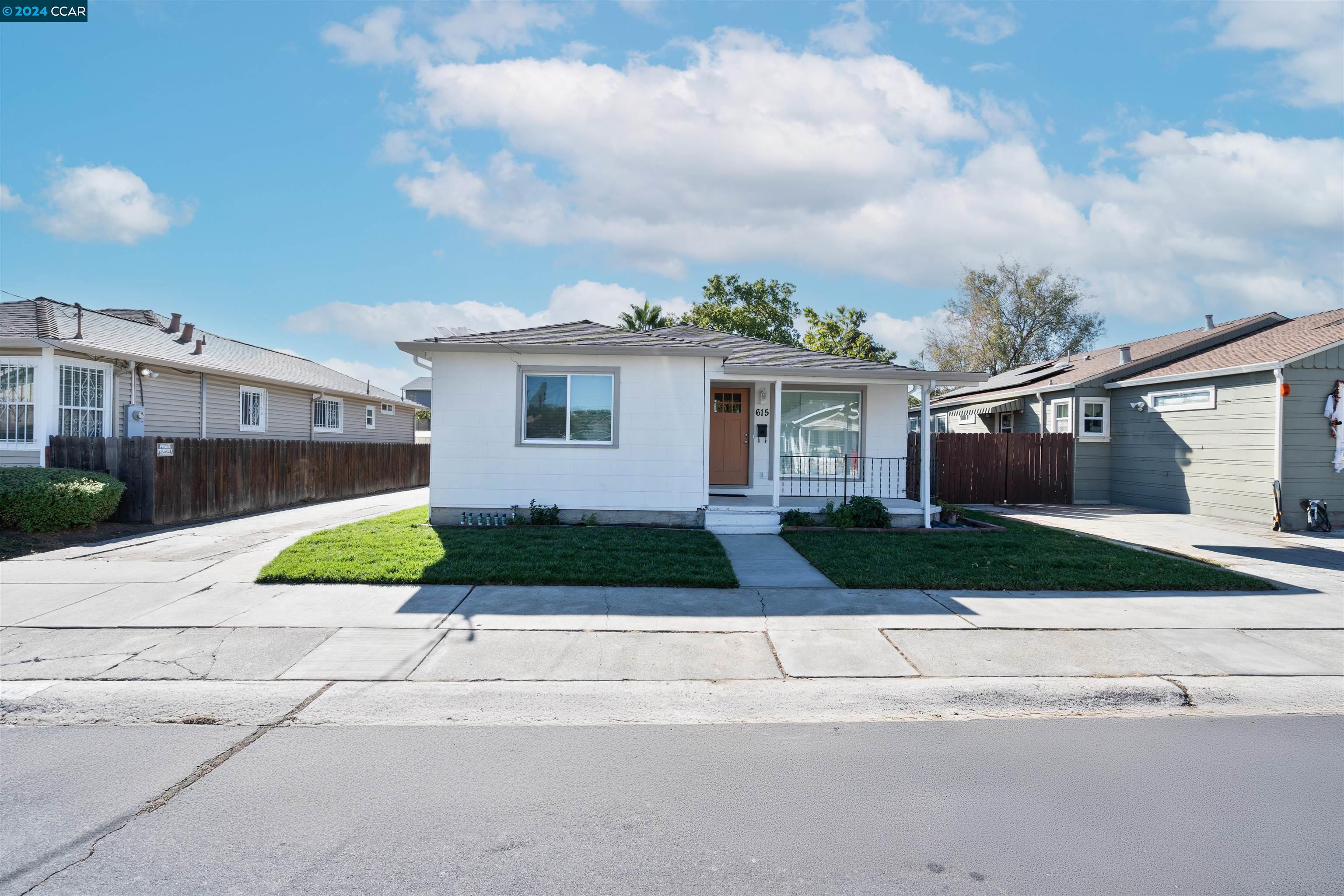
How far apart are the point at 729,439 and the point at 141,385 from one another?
12022 mm

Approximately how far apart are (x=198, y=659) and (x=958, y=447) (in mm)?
16575

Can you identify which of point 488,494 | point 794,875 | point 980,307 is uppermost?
point 980,307

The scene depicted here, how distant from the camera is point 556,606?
6.96 meters

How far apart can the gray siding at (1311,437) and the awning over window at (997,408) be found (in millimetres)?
7427

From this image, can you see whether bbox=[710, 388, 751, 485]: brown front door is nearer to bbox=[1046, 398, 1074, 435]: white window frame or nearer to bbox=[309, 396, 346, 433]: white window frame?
bbox=[1046, 398, 1074, 435]: white window frame

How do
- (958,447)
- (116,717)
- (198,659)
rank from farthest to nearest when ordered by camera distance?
(958,447) → (198,659) → (116,717)

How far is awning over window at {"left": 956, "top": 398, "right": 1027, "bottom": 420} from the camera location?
21.1 meters

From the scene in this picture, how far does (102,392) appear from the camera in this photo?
13891 mm

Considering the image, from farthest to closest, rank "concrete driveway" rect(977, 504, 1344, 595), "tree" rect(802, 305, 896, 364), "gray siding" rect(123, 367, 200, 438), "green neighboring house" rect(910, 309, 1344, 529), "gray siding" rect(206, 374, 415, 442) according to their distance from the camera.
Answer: "tree" rect(802, 305, 896, 364), "gray siding" rect(206, 374, 415, 442), "gray siding" rect(123, 367, 200, 438), "green neighboring house" rect(910, 309, 1344, 529), "concrete driveway" rect(977, 504, 1344, 595)

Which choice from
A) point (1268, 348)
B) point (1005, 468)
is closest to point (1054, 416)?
point (1005, 468)


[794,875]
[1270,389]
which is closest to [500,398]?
[794,875]

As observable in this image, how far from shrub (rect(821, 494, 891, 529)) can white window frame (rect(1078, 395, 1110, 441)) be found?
908cm

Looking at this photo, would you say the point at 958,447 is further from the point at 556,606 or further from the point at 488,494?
the point at 556,606

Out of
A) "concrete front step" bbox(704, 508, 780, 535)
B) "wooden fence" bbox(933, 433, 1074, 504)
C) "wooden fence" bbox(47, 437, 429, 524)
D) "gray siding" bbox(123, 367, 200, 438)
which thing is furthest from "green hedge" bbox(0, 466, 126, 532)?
"wooden fence" bbox(933, 433, 1074, 504)
